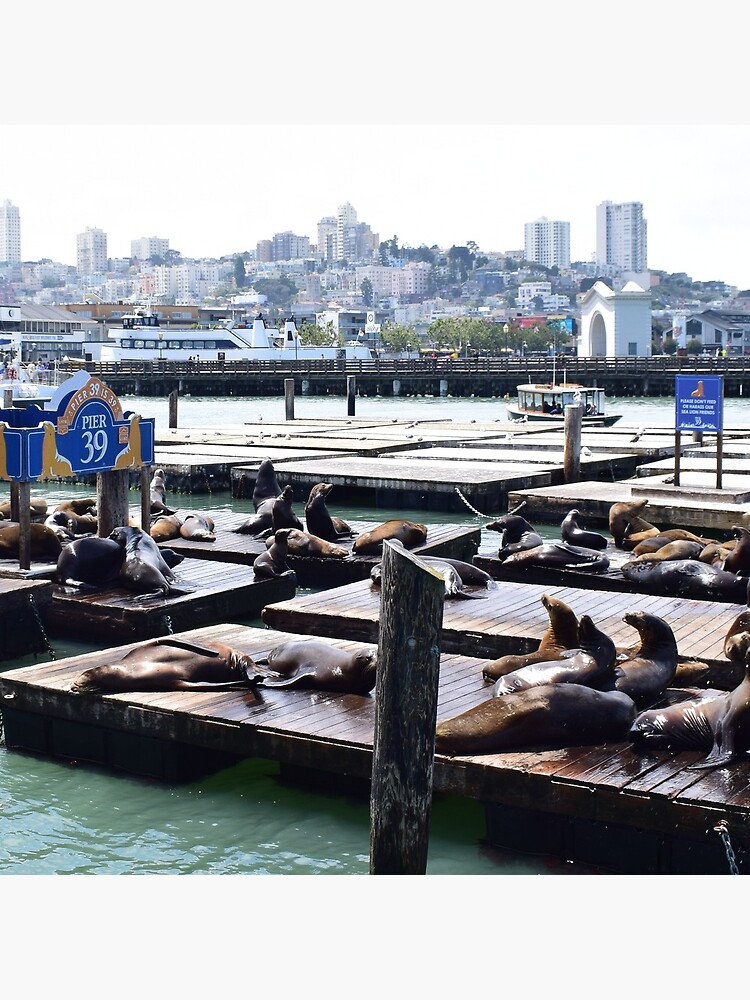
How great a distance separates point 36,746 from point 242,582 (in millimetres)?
3427

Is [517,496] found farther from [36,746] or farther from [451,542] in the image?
[36,746]

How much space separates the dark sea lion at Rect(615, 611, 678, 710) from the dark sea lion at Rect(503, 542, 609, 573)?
4.33 meters

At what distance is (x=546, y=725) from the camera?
5.77 metres

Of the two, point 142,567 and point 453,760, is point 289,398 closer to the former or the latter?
point 142,567

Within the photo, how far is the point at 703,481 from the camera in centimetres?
1706

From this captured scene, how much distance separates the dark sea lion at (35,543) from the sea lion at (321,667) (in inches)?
173

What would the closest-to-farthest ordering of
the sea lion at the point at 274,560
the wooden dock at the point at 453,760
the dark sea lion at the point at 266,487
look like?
the wooden dock at the point at 453,760 → the sea lion at the point at 274,560 → the dark sea lion at the point at 266,487

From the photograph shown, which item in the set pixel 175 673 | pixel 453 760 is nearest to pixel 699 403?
pixel 175 673

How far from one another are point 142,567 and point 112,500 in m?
1.39

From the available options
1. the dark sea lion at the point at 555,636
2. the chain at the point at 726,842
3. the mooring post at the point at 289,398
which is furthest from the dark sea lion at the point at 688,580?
the mooring post at the point at 289,398

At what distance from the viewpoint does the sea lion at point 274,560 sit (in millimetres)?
10758

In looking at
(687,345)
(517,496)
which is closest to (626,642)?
(517,496)

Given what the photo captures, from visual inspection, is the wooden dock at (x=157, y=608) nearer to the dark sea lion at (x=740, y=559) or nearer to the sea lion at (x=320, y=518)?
the sea lion at (x=320, y=518)

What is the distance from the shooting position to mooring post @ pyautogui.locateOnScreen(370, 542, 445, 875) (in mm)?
4418
